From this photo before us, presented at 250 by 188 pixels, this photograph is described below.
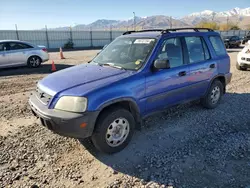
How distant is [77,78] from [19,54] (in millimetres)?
8983

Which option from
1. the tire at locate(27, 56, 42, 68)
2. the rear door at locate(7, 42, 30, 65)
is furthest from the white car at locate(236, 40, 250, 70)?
the rear door at locate(7, 42, 30, 65)

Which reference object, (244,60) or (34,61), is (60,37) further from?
(244,60)

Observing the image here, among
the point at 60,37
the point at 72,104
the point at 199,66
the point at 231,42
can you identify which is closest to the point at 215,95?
the point at 199,66

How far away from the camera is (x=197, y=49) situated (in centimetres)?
515

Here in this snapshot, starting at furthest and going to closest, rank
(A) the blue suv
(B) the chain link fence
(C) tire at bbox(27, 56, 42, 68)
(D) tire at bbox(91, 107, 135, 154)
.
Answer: (B) the chain link fence → (C) tire at bbox(27, 56, 42, 68) → (D) tire at bbox(91, 107, 135, 154) → (A) the blue suv

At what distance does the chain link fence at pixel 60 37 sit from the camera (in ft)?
89.7

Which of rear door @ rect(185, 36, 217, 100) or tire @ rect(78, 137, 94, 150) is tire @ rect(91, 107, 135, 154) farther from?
rear door @ rect(185, 36, 217, 100)

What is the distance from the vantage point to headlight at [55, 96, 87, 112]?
10.6 feet

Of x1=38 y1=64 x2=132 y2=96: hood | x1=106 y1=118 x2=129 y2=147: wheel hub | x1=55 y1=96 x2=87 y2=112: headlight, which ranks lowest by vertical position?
x1=106 y1=118 x2=129 y2=147: wheel hub

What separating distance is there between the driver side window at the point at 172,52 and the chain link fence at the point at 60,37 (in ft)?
87.0

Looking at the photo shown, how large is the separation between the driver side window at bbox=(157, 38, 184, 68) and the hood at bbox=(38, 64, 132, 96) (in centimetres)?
90

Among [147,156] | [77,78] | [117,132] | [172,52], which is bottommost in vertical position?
[147,156]

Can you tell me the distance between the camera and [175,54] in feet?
15.1

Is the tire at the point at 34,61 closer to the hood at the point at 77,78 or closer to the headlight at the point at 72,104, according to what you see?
the hood at the point at 77,78
